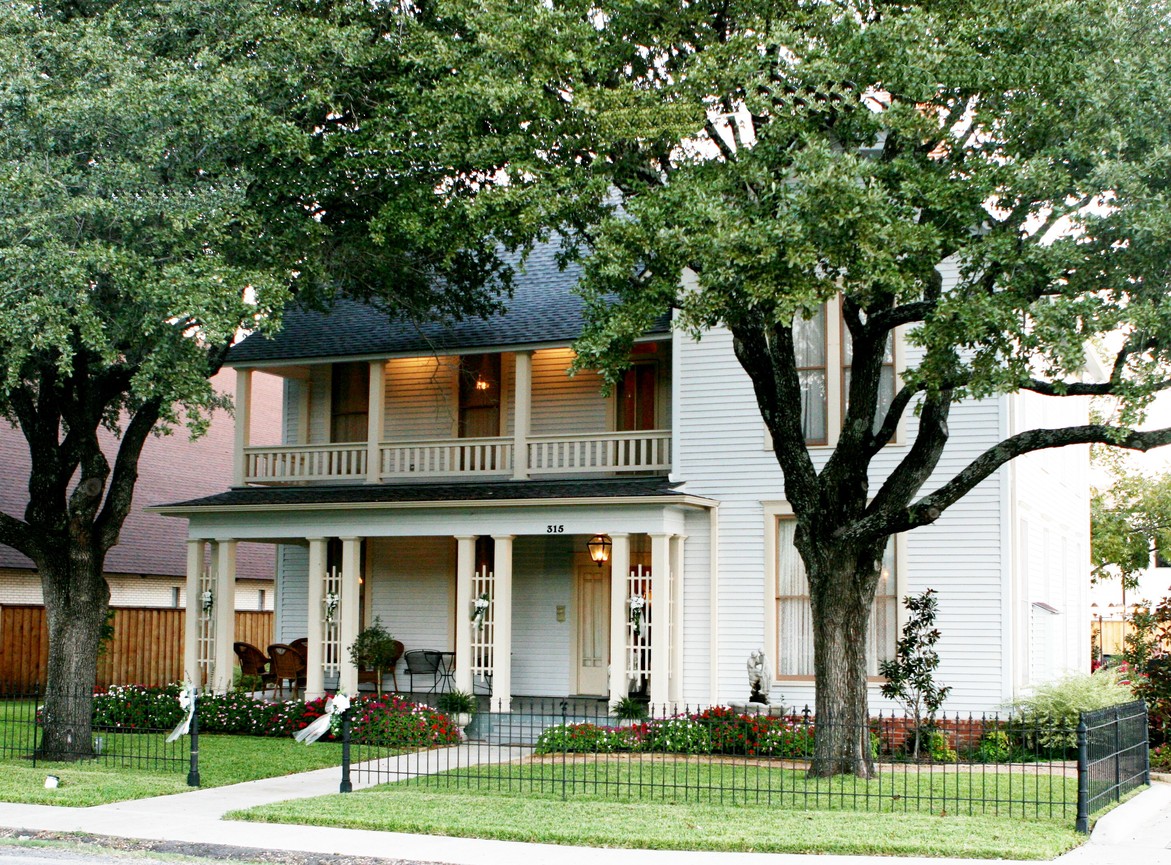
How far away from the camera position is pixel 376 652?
23.0 metres

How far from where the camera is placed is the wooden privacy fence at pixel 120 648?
91.0ft

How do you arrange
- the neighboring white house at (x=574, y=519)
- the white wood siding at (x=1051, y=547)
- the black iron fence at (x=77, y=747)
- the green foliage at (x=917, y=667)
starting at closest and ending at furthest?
the black iron fence at (x=77, y=747), the green foliage at (x=917, y=667), the neighboring white house at (x=574, y=519), the white wood siding at (x=1051, y=547)

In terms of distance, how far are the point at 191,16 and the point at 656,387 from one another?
1005cm

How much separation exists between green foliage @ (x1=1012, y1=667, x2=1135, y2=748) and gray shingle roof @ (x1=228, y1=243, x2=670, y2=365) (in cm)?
790

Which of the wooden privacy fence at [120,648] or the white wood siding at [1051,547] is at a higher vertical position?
the white wood siding at [1051,547]

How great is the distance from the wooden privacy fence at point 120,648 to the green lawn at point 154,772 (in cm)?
932

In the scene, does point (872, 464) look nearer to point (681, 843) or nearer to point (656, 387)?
point (656, 387)

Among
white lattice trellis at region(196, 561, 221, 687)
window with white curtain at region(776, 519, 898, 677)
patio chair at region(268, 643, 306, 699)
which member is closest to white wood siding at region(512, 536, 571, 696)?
patio chair at region(268, 643, 306, 699)

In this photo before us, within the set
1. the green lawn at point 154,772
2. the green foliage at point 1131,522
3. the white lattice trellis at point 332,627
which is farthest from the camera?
the green foliage at point 1131,522

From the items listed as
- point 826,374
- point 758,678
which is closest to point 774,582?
point 758,678

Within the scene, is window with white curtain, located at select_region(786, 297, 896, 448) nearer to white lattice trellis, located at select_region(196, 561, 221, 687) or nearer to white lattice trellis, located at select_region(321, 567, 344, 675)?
white lattice trellis, located at select_region(321, 567, 344, 675)

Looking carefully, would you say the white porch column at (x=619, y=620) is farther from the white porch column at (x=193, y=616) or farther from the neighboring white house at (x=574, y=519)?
the white porch column at (x=193, y=616)

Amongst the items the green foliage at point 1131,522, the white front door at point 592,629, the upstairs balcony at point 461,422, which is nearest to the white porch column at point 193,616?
the upstairs balcony at point 461,422

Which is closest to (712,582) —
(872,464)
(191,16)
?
(872,464)
